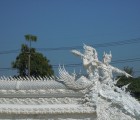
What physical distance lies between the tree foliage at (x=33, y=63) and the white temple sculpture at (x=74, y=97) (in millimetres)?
20303

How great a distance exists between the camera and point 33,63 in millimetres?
32938

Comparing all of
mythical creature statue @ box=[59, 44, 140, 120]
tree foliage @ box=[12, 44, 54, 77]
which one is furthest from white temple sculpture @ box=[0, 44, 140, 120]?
tree foliage @ box=[12, 44, 54, 77]

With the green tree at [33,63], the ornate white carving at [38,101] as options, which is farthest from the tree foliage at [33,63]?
the ornate white carving at [38,101]

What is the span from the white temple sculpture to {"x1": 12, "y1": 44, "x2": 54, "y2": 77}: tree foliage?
20.3 meters

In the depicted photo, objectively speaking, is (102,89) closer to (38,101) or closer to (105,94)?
(105,94)

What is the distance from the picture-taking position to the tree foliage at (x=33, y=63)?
32094mm

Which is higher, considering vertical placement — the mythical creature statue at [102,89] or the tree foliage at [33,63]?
the tree foliage at [33,63]

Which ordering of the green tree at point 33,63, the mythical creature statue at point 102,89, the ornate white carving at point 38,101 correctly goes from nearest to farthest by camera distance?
the mythical creature statue at point 102,89 → the ornate white carving at point 38,101 → the green tree at point 33,63

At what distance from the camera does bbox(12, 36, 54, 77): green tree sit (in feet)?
105

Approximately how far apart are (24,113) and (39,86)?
0.90m

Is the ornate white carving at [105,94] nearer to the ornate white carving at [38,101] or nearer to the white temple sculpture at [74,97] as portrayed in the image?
the white temple sculpture at [74,97]

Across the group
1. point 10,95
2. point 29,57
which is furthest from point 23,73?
point 10,95

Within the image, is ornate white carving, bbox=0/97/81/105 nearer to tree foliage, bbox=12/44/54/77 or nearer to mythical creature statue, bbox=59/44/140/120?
mythical creature statue, bbox=59/44/140/120

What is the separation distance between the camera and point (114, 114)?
36.1 feet
